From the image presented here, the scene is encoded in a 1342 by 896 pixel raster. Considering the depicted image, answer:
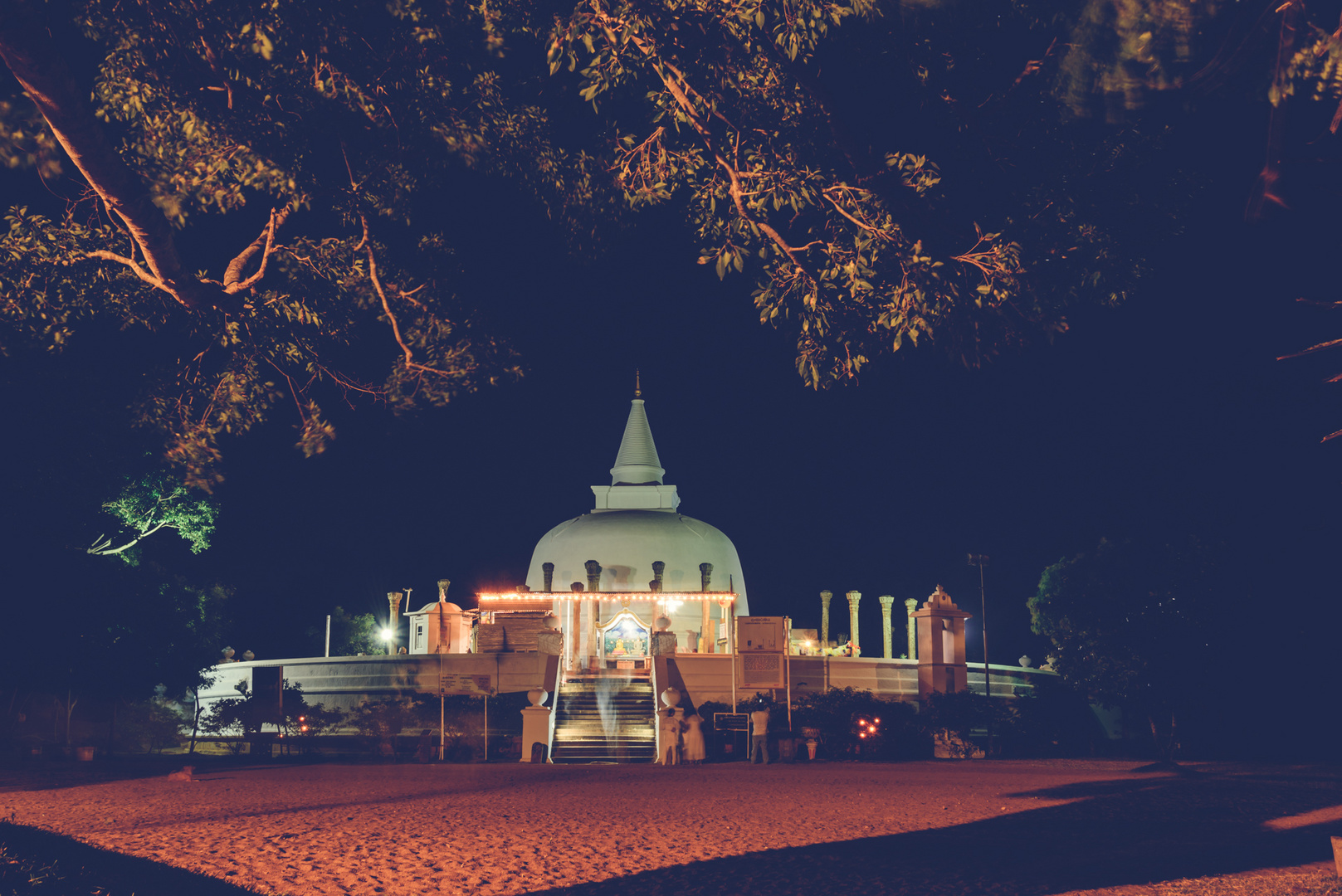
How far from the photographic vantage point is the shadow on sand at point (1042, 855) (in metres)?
9.45

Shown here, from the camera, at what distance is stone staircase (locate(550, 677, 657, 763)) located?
26.1m

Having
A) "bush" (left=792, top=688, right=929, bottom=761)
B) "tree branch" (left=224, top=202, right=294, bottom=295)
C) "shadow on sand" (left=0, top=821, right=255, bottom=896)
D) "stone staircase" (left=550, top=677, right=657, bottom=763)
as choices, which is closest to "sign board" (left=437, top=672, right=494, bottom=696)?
"stone staircase" (left=550, top=677, right=657, bottom=763)

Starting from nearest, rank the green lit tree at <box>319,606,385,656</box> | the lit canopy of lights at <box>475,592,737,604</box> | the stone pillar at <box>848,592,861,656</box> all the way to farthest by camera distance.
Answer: the lit canopy of lights at <box>475,592,737,604</box> < the stone pillar at <box>848,592,861,656</box> < the green lit tree at <box>319,606,385,656</box>

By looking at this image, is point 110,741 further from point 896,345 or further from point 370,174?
point 896,345

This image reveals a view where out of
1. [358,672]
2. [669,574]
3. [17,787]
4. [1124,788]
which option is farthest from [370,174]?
[669,574]

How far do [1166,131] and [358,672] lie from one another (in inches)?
1210

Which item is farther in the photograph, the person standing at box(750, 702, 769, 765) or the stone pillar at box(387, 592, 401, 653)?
the stone pillar at box(387, 592, 401, 653)

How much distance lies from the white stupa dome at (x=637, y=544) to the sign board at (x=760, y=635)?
11587 millimetres

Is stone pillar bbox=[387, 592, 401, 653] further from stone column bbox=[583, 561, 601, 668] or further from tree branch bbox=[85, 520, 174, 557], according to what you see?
tree branch bbox=[85, 520, 174, 557]

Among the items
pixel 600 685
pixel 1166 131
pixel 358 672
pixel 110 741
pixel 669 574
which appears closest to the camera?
pixel 1166 131

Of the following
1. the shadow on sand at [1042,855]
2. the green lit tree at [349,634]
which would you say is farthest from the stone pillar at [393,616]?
the shadow on sand at [1042,855]

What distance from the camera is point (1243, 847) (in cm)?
1144

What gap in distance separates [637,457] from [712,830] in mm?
36426

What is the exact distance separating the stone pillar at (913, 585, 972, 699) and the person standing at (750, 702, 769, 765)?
7388 millimetres
